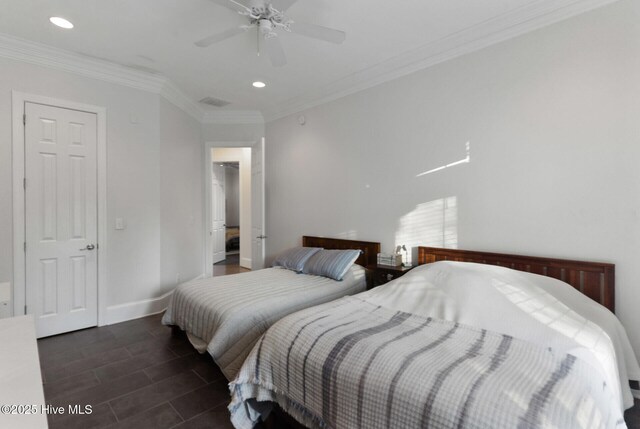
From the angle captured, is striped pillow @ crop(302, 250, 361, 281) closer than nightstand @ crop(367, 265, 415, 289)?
No

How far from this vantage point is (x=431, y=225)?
319 cm

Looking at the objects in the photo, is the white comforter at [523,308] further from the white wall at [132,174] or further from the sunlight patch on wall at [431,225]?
the white wall at [132,174]

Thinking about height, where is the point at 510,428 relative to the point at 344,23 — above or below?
below

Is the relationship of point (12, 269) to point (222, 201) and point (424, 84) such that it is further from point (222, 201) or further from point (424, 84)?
point (222, 201)

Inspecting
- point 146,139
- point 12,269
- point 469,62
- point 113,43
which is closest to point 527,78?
point 469,62

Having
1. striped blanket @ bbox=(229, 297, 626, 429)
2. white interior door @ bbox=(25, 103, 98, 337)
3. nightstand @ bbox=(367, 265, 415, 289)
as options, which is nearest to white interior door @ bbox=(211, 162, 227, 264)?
white interior door @ bbox=(25, 103, 98, 337)

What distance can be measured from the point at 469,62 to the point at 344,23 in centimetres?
120

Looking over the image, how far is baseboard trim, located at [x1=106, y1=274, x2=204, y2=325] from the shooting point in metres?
3.62

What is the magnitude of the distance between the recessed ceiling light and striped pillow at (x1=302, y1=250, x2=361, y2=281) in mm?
Answer: 3064

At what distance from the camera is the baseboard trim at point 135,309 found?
3.62 metres

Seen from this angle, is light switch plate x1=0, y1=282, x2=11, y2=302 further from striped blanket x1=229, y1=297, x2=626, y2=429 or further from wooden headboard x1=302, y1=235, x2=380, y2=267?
wooden headboard x1=302, y1=235, x2=380, y2=267

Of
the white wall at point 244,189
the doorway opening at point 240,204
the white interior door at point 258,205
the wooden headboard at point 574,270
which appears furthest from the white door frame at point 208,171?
the wooden headboard at point 574,270

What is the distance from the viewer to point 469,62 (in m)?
2.92

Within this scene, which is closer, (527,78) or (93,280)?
(527,78)
